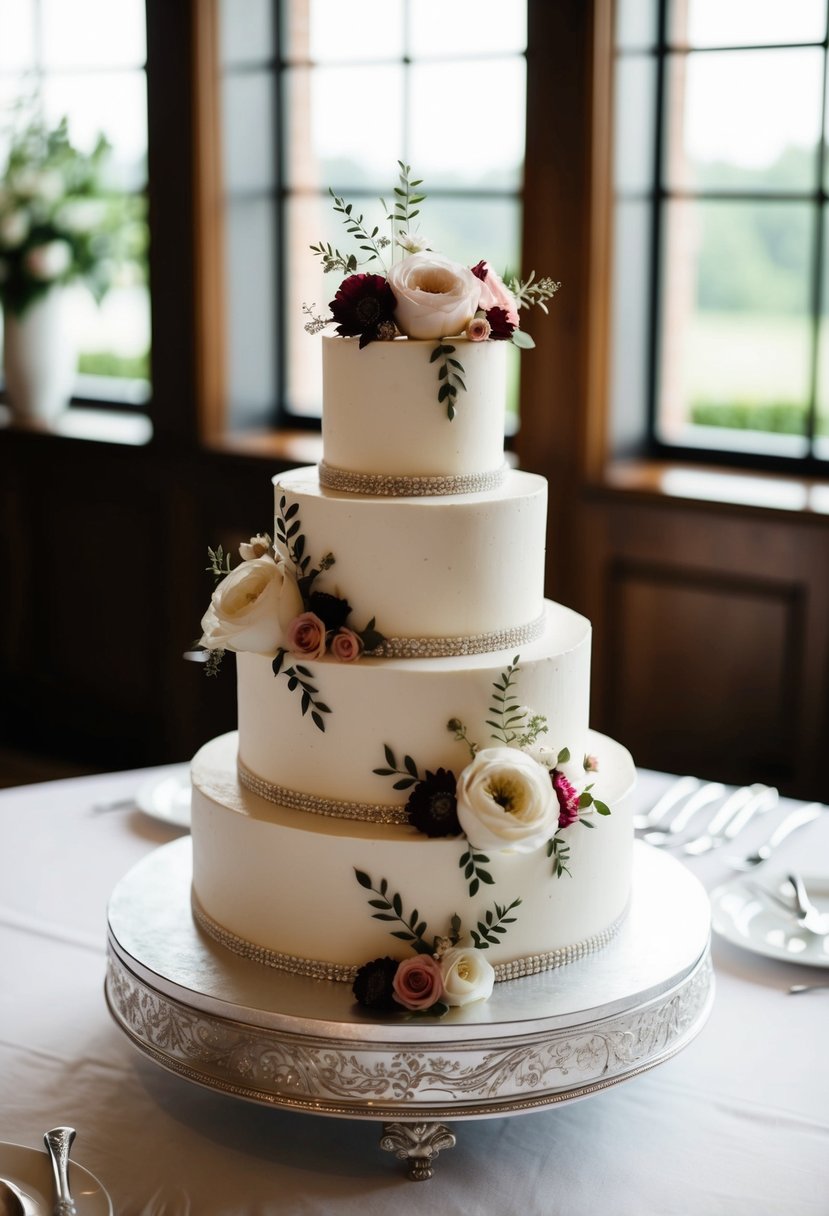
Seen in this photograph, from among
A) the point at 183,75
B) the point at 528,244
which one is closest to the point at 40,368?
the point at 183,75

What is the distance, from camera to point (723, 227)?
3.85 m

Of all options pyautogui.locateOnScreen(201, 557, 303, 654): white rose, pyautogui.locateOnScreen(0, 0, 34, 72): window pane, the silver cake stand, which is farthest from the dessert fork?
pyautogui.locateOnScreen(0, 0, 34, 72): window pane

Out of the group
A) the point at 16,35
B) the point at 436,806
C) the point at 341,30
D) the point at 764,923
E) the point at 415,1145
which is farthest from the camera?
the point at 16,35

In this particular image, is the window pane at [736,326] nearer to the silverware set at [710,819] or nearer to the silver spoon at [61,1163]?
the silverware set at [710,819]

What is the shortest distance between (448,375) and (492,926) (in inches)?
24.7

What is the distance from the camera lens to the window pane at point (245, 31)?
4363mm

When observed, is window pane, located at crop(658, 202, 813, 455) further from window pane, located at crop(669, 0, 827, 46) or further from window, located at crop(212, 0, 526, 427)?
window, located at crop(212, 0, 526, 427)

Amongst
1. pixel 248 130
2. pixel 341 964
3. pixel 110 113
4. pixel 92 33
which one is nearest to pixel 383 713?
pixel 341 964

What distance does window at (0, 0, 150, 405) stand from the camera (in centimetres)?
489

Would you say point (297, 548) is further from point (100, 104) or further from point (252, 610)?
point (100, 104)

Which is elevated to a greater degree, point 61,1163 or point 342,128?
point 342,128

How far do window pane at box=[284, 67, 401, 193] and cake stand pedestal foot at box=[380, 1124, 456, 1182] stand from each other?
334 cm

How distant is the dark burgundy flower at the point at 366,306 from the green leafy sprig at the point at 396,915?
2.01 ft

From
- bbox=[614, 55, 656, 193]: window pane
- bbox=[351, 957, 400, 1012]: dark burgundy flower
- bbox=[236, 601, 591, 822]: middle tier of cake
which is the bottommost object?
bbox=[351, 957, 400, 1012]: dark burgundy flower
